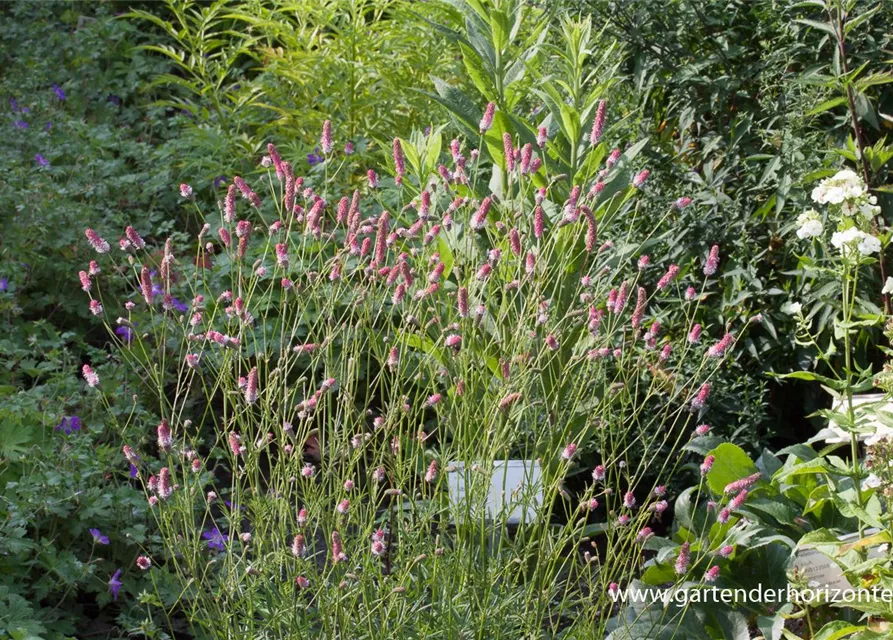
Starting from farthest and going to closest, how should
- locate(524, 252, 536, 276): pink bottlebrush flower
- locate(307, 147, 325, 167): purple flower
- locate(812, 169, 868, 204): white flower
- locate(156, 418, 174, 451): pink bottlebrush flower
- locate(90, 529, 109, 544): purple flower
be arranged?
locate(307, 147, 325, 167): purple flower → locate(90, 529, 109, 544): purple flower → locate(812, 169, 868, 204): white flower → locate(524, 252, 536, 276): pink bottlebrush flower → locate(156, 418, 174, 451): pink bottlebrush flower

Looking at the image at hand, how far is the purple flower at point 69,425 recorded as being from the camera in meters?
3.10

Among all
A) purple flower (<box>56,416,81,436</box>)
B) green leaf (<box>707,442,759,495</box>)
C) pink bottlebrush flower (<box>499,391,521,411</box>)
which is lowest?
purple flower (<box>56,416,81,436</box>)

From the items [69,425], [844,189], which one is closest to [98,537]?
[69,425]

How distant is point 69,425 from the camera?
311 cm

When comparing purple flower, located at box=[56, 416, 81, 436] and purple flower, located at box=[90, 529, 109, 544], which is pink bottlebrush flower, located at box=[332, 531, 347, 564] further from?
purple flower, located at box=[56, 416, 81, 436]

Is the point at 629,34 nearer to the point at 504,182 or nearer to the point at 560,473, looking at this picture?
the point at 504,182

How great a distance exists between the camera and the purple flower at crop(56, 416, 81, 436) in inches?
122

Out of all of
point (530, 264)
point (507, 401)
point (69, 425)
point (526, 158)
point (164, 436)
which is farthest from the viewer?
point (69, 425)

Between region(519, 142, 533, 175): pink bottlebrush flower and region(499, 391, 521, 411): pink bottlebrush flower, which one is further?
region(519, 142, 533, 175): pink bottlebrush flower

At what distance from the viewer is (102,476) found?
3057mm

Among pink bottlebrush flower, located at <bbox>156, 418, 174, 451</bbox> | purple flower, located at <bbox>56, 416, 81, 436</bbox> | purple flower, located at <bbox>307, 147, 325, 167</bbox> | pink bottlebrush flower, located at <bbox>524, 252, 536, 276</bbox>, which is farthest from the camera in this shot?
purple flower, located at <bbox>307, 147, 325, 167</bbox>

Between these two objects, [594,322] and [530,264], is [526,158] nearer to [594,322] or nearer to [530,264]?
[530,264]

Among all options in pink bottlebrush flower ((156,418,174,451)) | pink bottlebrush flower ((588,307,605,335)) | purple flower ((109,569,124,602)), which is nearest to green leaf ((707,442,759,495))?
pink bottlebrush flower ((588,307,605,335))

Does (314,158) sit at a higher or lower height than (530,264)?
lower
